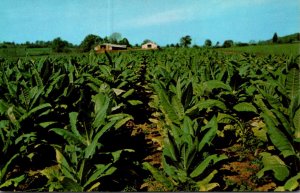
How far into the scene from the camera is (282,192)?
2.72m

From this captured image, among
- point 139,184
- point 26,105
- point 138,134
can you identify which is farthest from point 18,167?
point 138,134

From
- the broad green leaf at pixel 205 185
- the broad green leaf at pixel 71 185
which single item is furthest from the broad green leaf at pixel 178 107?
the broad green leaf at pixel 71 185

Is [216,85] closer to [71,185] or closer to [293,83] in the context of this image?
[293,83]

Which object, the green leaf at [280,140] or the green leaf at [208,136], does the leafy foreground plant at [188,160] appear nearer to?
the green leaf at [208,136]

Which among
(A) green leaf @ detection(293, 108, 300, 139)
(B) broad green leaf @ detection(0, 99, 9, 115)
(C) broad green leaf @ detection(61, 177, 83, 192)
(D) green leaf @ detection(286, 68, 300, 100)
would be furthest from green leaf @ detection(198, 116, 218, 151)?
(B) broad green leaf @ detection(0, 99, 9, 115)

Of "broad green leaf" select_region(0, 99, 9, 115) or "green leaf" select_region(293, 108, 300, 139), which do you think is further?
"broad green leaf" select_region(0, 99, 9, 115)

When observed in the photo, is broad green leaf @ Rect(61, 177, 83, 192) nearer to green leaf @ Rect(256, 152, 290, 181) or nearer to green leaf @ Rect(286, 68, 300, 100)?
green leaf @ Rect(256, 152, 290, 181)

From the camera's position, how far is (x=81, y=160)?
9.45 ft

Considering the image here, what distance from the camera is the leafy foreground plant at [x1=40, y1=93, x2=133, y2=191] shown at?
2.85 m

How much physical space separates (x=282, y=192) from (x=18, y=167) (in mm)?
2995

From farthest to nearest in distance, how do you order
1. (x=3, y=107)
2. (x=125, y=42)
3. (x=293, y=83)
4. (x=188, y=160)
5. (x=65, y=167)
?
1. (x=125, y=42)
2. (x=3, y=107)
3. (x=293, y=83)
4. (x=188, y=160)
5. (x=65, y=167)

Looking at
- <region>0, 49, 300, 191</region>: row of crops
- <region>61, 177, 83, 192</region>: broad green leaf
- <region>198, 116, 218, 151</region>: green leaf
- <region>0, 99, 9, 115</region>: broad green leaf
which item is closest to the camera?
<region>61, 177, 83, 192</region>: broad green leaf

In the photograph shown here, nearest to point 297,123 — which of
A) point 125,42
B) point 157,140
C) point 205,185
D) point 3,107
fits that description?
point 205,185

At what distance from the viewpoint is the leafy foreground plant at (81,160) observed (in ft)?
9.36
